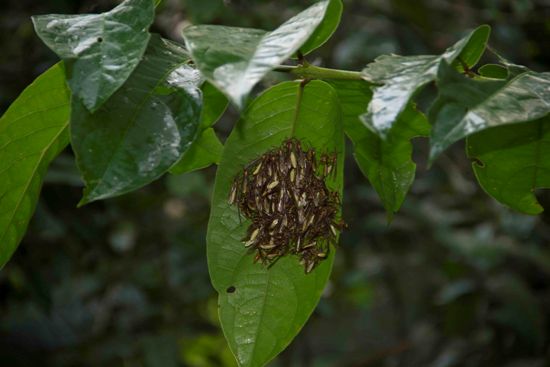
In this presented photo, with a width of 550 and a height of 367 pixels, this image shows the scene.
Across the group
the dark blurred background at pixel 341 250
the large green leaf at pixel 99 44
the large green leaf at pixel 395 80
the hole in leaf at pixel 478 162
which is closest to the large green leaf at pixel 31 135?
the large green leaf at pixel 99 44

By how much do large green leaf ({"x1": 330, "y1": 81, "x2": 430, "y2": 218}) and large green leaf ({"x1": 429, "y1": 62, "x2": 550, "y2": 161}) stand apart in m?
0.23

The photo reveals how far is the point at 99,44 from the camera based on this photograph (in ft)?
2.67

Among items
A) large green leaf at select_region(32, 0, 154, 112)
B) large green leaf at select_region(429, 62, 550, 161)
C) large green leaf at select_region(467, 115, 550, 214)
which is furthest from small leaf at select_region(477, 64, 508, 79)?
large green leaf at select_region(32, 0, 154, 112)

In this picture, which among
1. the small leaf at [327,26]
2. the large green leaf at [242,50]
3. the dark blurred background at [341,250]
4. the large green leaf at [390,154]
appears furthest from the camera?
the dark blurred background at [341,250]

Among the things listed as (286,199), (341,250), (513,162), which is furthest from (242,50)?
(341,250)

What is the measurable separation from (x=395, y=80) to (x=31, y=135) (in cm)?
44

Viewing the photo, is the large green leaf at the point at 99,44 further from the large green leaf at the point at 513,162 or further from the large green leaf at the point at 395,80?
the large green leaf at the point at 513,162

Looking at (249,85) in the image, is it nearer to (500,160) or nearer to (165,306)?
(500,160)

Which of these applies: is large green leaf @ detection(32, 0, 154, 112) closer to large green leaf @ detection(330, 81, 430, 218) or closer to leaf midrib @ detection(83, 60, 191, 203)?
leaf midrib @ detection(83, 60, 191, 203)

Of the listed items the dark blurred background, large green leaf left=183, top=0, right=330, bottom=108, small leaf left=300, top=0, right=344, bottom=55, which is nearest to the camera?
large green leaf left=183, top=0, right=330, bottom=108

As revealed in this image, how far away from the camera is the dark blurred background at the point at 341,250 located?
2.29 meters

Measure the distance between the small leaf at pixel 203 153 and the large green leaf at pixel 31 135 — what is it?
0.21 meters

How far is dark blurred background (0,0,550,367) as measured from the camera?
2291 mm

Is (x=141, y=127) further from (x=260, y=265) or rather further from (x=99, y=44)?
(x=260, y=265)
